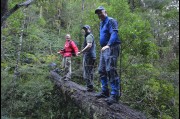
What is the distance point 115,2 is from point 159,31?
17.2ft

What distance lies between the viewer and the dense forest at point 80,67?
26.2 ft

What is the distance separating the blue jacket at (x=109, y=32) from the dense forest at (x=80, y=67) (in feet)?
2.46

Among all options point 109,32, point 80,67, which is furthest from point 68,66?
point 109,32

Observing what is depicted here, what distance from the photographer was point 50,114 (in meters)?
10.1

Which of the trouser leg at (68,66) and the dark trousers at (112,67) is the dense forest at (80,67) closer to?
the dark trousers at (112,67)

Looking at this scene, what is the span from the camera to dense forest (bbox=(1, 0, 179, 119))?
7973 mm

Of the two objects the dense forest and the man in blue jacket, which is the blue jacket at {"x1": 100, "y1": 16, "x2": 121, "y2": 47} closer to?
the man in blue jacket

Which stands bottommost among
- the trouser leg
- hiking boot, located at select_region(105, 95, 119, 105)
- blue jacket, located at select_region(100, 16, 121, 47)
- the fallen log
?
the fallen log

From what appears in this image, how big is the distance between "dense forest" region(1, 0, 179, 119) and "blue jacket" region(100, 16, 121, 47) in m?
0.75

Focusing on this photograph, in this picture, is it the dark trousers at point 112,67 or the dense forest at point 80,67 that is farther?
the dense forest at point 80,67

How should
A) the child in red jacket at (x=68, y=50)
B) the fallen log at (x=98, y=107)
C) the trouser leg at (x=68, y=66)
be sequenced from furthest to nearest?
the trouser leg at (x=68, y=66), the child in red jacket at (x=68, y=50), the fallen log at (x=98, y=107)

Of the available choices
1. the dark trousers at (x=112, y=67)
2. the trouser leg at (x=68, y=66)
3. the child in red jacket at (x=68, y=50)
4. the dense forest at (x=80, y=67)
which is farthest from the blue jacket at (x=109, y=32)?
the trouser leg at (x=68, y=66)

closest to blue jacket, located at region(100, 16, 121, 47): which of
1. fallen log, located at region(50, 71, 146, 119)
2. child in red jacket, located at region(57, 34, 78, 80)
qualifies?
fallen log, located at region(50, 71, 146, 119)

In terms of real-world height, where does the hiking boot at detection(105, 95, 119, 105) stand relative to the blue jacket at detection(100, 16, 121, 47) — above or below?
below
